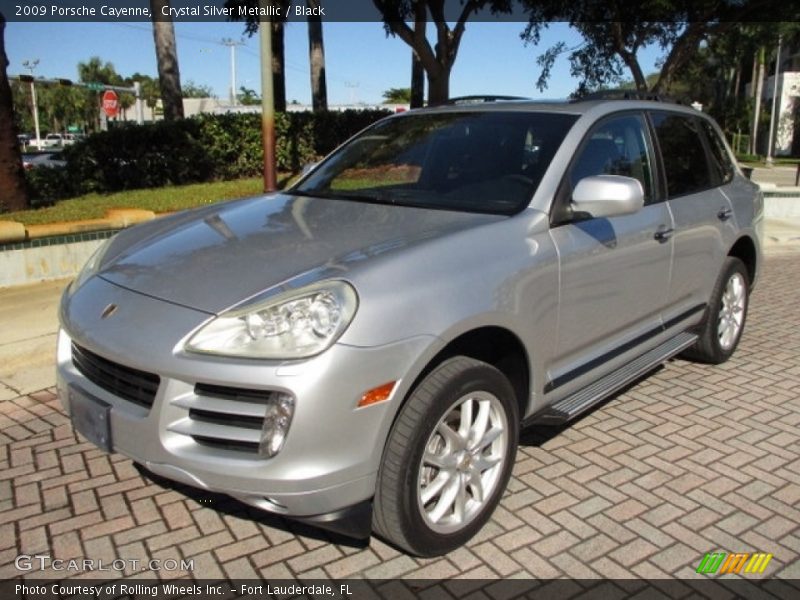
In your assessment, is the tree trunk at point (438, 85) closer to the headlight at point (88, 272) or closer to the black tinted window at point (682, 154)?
the black tinted window at point (682, 154)

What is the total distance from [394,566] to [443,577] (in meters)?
0.20

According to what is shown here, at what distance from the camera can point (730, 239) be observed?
15.8 feet

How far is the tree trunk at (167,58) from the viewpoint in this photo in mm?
13891

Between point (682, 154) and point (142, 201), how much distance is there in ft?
24.4

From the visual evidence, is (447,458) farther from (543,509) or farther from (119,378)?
(119,378)

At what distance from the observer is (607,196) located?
10.4 ft

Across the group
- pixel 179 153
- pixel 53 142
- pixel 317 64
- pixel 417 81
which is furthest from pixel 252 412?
pixel 53 142

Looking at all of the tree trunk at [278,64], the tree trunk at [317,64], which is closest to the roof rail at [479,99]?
the tree trunk at [278,64]

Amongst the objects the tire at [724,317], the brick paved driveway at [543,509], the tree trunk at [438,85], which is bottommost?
the brick paved driveway at [543,509]

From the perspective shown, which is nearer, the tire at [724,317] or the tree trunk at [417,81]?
the tire at [724,317]

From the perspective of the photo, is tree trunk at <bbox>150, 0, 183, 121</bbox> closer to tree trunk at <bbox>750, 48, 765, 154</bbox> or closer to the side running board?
the side running board

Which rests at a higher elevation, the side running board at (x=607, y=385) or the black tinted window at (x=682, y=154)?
the black tinted window at (x=682, y=154)

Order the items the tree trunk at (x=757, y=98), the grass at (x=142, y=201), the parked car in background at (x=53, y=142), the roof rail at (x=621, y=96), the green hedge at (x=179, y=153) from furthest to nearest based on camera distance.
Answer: the parked car in background at (x=53, y=142), the tree trunk at (x=757, y=98), the green hedge at (x=179, y=153), the grass at (x=142, y=201), the roof rail at (x=621, y=96)

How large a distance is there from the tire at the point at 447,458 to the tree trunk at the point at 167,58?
40.5 feet
